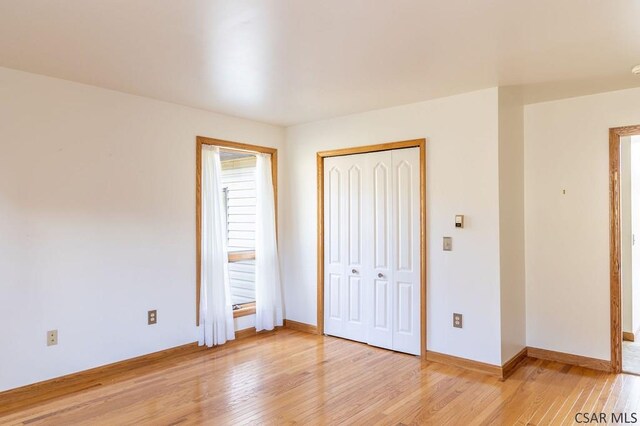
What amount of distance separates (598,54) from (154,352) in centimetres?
433

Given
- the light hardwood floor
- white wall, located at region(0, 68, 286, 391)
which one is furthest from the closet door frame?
white wall, located at region(0, 68, 286, 391)

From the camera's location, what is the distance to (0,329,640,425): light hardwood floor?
289 centimetres

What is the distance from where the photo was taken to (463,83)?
11.5 ft

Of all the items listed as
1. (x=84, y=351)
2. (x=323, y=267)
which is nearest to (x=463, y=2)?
(x=323, y=267)

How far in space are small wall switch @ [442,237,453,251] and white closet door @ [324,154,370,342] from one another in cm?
88

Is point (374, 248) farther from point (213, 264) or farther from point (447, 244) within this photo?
point (213, 264)

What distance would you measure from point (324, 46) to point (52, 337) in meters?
3.02

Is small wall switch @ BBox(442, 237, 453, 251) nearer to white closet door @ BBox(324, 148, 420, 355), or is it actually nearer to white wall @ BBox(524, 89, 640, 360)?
white closet door @ BBox(324, 148, 420, 355)

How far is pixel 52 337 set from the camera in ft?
11.0

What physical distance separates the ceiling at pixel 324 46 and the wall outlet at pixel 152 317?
6.61ft

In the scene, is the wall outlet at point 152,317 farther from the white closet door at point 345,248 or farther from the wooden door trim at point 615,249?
the wooden door trim at point 615,249

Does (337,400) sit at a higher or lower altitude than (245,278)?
lower

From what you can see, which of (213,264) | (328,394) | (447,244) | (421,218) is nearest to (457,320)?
(447,244)

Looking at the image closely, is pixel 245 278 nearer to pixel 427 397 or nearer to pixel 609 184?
pixel 427 397
